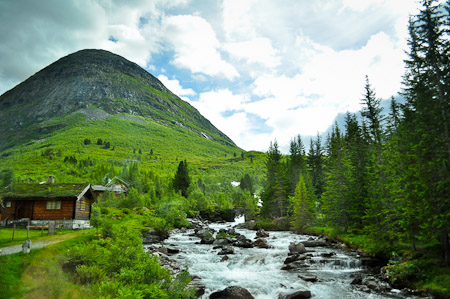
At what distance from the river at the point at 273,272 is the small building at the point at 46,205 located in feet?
55.0

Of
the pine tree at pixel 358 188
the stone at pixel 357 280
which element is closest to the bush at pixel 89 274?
the stone at pixel 357 280

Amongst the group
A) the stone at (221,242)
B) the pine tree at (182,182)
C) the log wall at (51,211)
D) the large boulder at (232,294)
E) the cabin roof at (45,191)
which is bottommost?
the stone at (221,242)

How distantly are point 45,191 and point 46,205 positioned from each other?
2039mm

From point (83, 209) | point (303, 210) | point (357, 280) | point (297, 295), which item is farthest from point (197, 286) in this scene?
point (303, 210)

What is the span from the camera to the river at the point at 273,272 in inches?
764

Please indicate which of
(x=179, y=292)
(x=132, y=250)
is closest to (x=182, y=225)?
(x=132, y=250)

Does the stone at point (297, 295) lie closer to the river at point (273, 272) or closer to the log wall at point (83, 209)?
the river at point (273, 272)

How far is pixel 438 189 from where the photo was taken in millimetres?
18688

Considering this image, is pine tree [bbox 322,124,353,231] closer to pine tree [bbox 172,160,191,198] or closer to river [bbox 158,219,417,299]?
river [bbox 158,219,417,299]

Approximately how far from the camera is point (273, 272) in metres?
24.7

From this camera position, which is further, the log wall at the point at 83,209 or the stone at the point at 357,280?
the log wall at the point at 83,209

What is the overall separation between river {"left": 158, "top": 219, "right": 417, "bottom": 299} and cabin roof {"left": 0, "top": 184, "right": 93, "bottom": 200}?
1757cm

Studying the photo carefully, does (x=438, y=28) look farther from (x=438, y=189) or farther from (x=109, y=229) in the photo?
(x=109, y=229)

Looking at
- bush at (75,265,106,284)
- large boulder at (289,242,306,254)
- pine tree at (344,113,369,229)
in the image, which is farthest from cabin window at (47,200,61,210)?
pine tree at (344,113,369,229)
